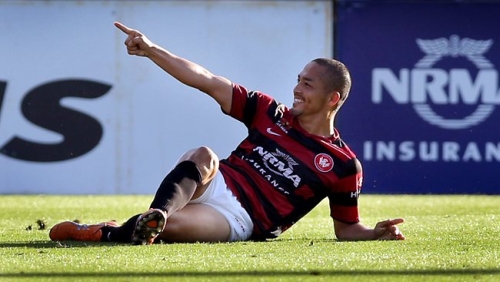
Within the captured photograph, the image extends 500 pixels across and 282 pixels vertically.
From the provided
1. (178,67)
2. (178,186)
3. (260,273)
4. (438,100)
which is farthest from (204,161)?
(438,100)

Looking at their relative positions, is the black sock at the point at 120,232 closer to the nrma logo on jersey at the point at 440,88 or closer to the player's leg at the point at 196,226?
the player's leg at the point at 196,226

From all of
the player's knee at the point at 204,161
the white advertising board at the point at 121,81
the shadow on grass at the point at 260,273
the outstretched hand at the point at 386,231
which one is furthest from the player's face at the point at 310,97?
the white advertising board at the point at 121,81

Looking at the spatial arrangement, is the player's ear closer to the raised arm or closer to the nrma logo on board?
the raised arm

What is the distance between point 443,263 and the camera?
5.62 meters

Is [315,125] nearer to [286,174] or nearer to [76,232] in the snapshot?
[286,174]

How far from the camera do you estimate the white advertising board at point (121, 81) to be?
40.2ft

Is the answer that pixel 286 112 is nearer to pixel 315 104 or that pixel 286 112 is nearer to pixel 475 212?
pixel 315 104

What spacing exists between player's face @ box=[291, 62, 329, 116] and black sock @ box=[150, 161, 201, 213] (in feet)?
2.42

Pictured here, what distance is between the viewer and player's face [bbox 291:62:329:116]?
22.1 ft

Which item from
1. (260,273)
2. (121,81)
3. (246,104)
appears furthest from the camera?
(121,81)

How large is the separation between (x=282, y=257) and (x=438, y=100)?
23.1 feet

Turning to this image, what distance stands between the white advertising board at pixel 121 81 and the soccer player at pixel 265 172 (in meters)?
5.61

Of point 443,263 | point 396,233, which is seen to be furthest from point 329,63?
point 443,263

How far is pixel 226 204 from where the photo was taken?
261 inches
